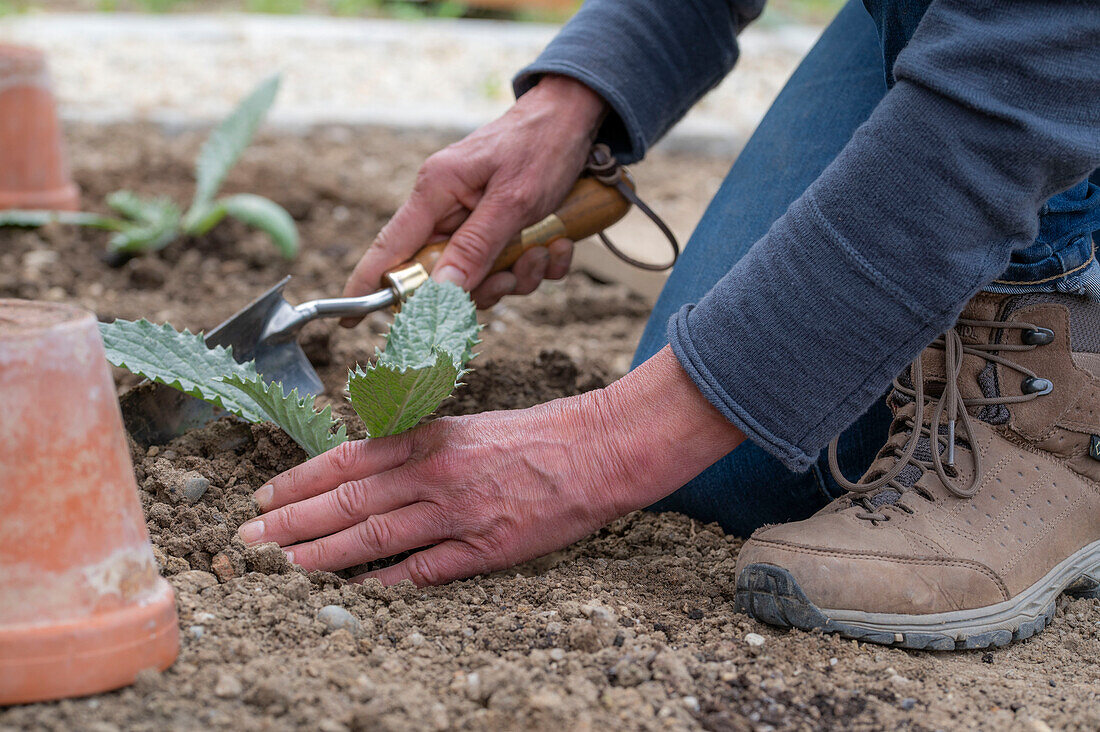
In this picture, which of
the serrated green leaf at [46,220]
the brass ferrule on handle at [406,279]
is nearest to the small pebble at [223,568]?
the brass ferrule on handle at [406,279]

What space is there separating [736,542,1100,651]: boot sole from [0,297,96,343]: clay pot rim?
849mm

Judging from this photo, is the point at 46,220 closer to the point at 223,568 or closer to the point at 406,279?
the point at 406,279

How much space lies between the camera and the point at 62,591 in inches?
34.9

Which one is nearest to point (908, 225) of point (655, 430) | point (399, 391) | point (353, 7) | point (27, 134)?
point (655, 430)

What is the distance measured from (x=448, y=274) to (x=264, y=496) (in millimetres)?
560

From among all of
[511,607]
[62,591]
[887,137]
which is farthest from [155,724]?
[887,137]

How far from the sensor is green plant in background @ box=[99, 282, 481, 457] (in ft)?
4.20

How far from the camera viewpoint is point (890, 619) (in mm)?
1265

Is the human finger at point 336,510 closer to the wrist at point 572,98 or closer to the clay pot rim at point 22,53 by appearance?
the wrist at point 572,98

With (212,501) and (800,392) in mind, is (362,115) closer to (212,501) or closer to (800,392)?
(212,501)

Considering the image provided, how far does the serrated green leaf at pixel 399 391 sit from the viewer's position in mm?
1255

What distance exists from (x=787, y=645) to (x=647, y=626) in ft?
0.58

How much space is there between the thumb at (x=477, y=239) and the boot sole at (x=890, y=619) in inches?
30.2

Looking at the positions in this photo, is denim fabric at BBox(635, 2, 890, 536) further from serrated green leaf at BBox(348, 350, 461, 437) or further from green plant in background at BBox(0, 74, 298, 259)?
green plant in background at BBox(0, 74, 298, 259)
